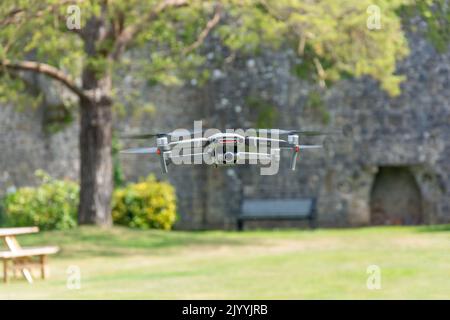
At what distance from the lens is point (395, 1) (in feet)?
71.4

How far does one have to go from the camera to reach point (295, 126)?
27.2m

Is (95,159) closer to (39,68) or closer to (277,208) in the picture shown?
(39,68)

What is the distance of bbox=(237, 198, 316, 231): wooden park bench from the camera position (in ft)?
86.0

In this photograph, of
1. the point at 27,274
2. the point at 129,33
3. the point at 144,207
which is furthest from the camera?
the point at 144,207

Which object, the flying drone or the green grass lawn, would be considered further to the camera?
the green grass lawn

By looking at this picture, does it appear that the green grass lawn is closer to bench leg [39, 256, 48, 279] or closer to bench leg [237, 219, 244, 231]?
bench leg [39, 256, 48, 279]

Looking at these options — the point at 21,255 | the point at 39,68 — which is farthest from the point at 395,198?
the point at 21,255

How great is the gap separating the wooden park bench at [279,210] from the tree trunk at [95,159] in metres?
5.34

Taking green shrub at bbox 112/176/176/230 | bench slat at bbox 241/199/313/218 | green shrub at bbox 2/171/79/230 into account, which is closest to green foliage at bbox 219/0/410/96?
bench slat at bbox 241/199/313/218

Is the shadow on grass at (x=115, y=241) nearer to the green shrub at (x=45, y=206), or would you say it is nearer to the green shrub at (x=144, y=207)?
the green shrub at (x=144, y=207)

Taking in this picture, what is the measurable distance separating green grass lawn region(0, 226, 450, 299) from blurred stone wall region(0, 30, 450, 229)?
7.15ft

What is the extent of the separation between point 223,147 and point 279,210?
65.7 feet

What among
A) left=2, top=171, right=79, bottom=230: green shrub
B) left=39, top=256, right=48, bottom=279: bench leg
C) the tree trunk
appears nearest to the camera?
left=39, top=256, right=48, bottom=279: bench leg
